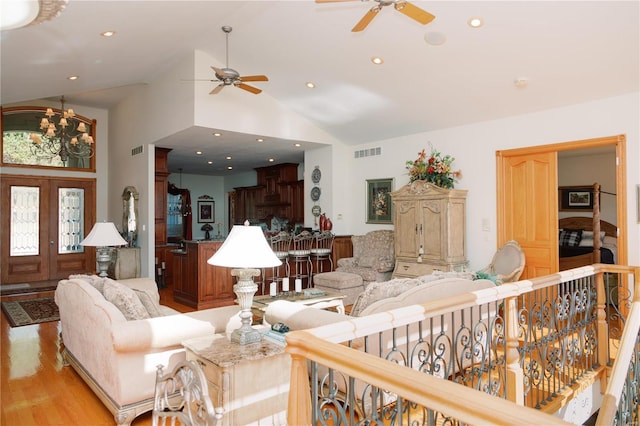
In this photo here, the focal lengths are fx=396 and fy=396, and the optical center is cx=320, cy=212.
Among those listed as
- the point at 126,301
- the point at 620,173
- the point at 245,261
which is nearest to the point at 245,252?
the point at 245,261

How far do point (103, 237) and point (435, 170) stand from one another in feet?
16.0

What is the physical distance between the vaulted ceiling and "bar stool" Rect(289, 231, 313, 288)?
2.39 metres

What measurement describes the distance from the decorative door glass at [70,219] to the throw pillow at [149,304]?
717cm

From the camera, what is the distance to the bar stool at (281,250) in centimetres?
689

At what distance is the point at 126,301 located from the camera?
3049 mm

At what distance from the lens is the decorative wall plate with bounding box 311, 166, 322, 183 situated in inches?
333

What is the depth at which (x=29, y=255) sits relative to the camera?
8.60m

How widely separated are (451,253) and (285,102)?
390 cm

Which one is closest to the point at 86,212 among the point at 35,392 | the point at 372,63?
the point at 35,392

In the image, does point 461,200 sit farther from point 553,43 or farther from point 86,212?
point 86,212

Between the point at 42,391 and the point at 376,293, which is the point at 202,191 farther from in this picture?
the point at 376,293

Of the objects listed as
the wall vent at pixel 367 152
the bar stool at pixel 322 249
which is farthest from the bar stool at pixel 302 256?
the wall vent at pixel 367 152

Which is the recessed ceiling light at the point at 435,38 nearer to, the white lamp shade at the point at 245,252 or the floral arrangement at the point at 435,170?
the floral arrangement at the point at 435,170

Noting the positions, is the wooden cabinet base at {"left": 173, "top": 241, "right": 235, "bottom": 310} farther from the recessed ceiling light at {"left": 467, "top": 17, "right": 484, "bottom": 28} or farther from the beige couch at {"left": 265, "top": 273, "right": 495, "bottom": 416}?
the recessed ceiling light at {"left": 467, "top": 17, "right": 484, "bottom": 28}
